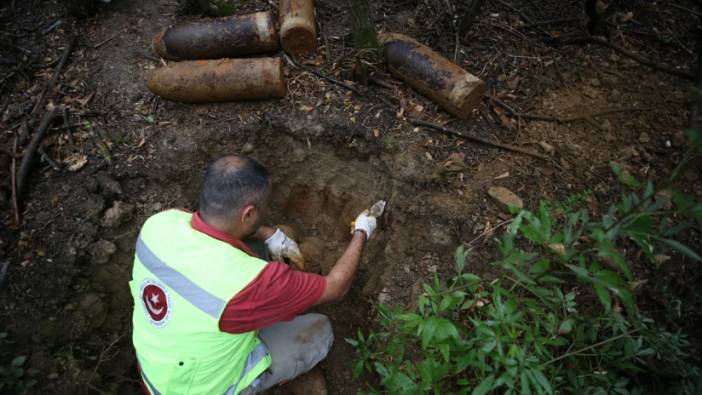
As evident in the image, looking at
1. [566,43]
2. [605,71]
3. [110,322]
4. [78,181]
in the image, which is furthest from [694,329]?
[78,181]

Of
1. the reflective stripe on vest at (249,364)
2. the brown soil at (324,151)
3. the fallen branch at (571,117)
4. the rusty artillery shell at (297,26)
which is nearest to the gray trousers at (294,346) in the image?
the reflective stripe on vest at (249,364)

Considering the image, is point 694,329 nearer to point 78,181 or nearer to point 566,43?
point 566,43

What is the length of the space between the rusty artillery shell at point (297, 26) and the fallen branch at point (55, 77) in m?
1.76

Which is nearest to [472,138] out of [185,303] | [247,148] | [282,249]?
[282,249]

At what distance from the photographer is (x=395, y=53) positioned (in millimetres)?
2982

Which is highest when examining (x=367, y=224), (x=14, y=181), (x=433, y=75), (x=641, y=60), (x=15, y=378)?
(x=641, y=60)

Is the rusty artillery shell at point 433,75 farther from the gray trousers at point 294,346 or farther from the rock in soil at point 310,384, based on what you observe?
the rock in soil at point 310,384

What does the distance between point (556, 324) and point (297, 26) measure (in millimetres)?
2518

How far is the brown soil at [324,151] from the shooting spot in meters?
2.55

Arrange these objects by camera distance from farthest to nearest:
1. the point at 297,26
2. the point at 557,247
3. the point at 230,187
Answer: the point at 297,26
the point at 557,247
the point at 230,187

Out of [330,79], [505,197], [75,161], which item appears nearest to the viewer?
[505,197]

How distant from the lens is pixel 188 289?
1.78 meters

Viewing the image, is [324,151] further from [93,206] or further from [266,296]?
[93,206]

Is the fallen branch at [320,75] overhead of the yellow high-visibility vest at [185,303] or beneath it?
overhead
